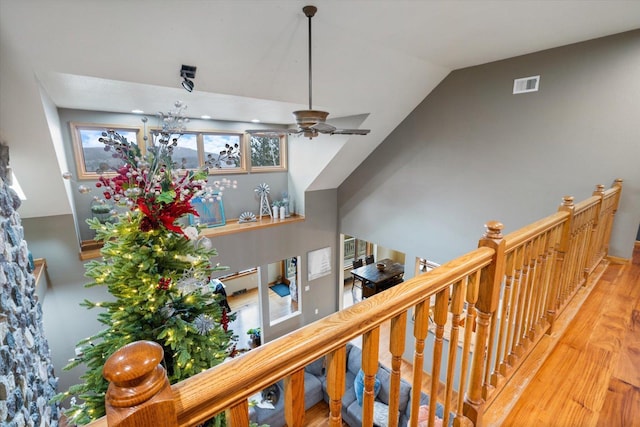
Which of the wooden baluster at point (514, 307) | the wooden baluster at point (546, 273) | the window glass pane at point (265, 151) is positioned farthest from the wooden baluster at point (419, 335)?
the window glass pane at point (265, 151)

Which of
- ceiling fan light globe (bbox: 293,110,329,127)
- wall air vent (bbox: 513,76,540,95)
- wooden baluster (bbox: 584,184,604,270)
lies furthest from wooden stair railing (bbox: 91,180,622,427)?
wall air vent (bbox: 513,76,540,95)

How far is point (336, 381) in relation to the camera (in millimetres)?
748

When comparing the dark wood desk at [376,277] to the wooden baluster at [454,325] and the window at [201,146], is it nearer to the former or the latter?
the window at [201,146]

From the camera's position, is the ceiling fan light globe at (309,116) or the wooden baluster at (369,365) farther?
the ceiling fan light globe at (309,116)

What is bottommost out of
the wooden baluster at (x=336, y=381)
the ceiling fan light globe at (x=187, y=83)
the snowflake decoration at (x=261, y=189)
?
the snowflake decoration at (x=261, y=189)

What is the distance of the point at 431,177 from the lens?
16.9 ft

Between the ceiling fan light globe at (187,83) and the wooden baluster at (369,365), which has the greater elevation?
the ceiling fan light globe at (187,83)

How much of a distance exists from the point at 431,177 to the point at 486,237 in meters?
4.18

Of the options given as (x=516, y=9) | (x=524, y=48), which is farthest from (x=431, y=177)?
(x=516, y=9)

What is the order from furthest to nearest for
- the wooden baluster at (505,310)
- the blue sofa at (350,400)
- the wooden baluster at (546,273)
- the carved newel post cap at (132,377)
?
the blue sofa at (350,400), the wooden baluster at (546,273), the wooden baluster at (505,310), the carved newel post cap at (132,377)

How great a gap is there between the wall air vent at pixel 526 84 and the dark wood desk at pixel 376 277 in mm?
4772

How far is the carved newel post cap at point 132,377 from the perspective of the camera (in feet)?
1.39

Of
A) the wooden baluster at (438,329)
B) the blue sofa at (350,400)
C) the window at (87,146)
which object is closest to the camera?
the wooden baluster at (438,329)

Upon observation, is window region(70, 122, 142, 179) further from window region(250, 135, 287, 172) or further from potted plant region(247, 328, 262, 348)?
potted plant region(247, 328, 262, 348)
